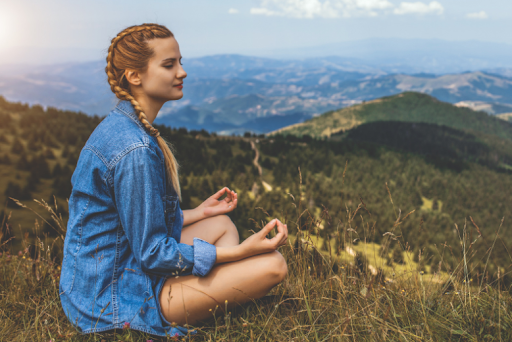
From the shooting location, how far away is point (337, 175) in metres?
92.2

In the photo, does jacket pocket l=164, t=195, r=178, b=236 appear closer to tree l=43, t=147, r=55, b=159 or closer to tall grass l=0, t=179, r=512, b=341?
tall grass l=0, t=179, r=512, b=341

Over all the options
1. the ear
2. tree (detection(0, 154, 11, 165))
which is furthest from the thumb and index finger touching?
tree (detection(0, 154, 11, 165))

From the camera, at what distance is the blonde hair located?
10.4 ft

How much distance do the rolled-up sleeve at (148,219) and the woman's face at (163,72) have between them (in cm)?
75

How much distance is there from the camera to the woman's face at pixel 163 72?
3.22 meters

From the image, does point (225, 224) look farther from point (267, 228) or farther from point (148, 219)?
point (148, 219)

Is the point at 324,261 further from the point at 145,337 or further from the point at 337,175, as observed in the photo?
the point at 337,175

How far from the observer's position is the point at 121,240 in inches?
128

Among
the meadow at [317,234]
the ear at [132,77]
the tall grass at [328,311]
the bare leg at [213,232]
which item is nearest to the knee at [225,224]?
the bare leg at [213,232]

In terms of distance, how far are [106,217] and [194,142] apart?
65356 millimetres

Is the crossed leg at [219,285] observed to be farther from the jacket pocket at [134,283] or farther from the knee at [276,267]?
the jacket pocket at [134,283]

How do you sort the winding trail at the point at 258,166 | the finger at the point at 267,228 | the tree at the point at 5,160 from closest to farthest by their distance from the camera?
the finger at the point at 267,228
the tree at the point at 5,160
the winding trail at the point at 258,166

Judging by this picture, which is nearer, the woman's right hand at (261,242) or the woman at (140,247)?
the woman at (140,247)

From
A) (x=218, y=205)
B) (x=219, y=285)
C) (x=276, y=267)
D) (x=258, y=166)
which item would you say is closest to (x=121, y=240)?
(x=219, y=285)
